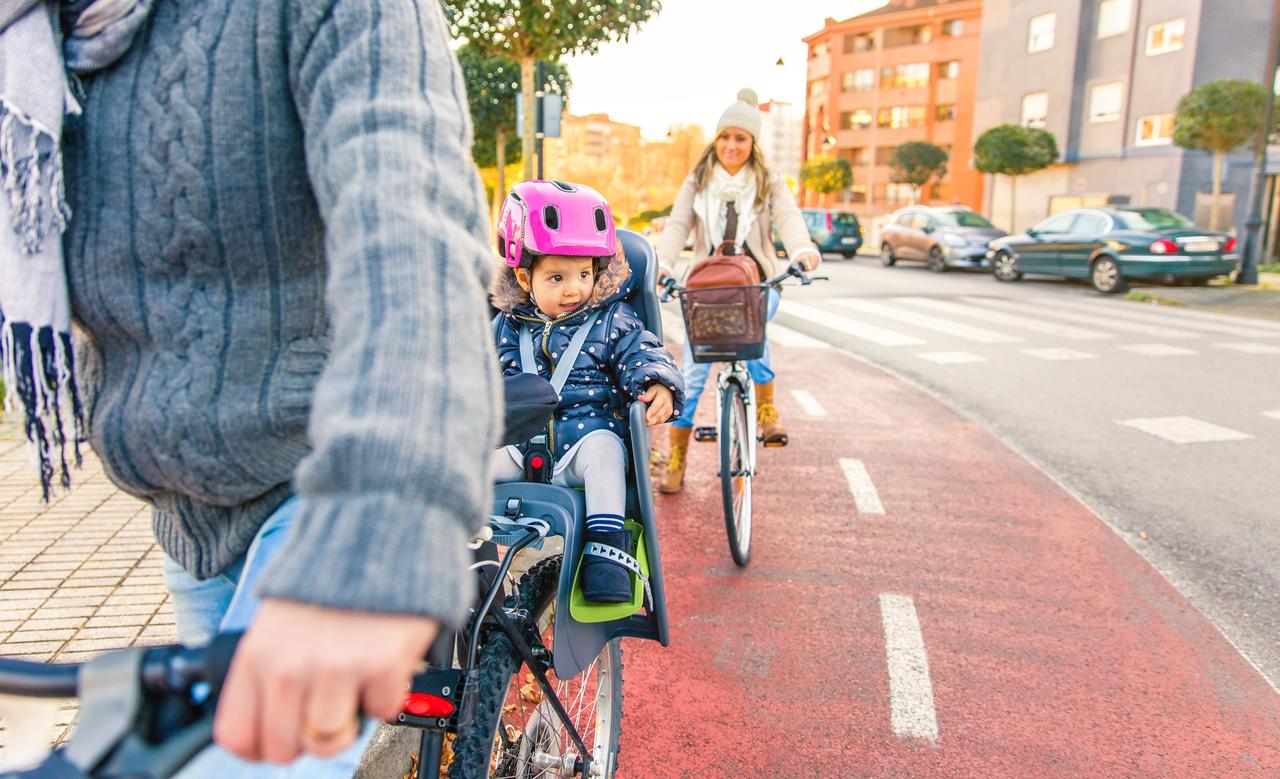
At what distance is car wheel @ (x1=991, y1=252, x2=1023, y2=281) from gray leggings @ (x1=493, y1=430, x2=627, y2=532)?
1943 cm

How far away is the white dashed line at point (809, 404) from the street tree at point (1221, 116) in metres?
16.4

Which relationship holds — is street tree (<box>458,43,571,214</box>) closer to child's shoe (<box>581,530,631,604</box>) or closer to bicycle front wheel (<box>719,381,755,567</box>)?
bicycle front wheel (<box>719,381,755,567</box>)

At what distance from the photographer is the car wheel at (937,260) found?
76.6ft

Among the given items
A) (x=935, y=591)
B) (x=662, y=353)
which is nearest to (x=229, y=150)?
(x=662, y=353)

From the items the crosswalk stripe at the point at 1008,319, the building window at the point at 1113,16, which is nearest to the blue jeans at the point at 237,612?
the crosswalk stripe at the point at 1008,319

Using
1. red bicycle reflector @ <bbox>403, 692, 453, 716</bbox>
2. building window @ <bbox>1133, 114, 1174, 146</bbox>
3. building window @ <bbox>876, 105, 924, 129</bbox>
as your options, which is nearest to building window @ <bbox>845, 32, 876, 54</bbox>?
building window @ <bbox>876, 105, 924, 129</bbox>

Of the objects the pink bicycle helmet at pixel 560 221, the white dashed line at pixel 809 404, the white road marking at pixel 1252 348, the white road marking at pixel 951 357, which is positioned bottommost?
the white dashed line at pixel 809 404

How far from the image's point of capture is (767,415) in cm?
586

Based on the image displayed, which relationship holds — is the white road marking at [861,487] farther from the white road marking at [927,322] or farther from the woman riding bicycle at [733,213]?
the white road marking at [927,322]


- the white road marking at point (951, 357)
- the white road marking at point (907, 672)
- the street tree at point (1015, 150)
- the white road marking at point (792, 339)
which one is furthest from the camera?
the street tree at point (1015, 150)

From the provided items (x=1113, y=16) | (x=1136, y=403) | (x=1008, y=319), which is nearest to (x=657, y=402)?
(x=1136, y=403)

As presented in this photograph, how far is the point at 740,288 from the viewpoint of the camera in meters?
4.39

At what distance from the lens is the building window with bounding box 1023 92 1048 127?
3491 centimetres

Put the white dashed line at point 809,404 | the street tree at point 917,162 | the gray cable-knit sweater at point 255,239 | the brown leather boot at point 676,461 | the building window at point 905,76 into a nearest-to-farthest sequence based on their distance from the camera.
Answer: the gray cable-knit sweater at point 255,239, the brown leather boot at point 676,461, the white dashed line at point 809,404, the street tree at point 917,162, the building window at point 905,76
